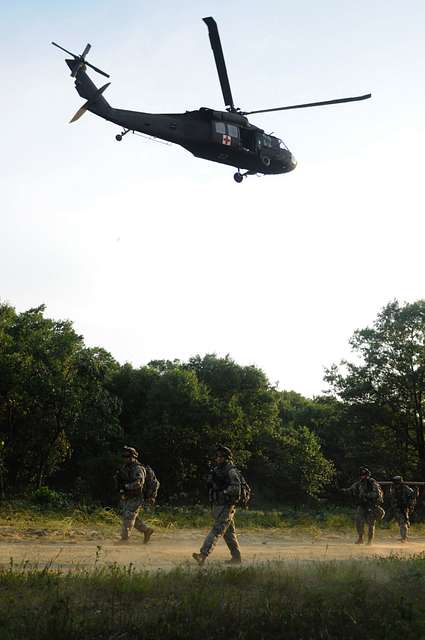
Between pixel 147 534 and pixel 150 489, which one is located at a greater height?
pixel 150 489

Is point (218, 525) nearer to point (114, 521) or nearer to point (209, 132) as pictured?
point (114, 521)

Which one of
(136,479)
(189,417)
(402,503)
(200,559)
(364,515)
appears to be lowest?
Answer: (200,559)

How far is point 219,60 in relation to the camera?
21.3 metres

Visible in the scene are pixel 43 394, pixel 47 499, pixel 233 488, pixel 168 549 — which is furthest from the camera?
pixel 43 394

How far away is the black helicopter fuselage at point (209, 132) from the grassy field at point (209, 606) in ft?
46.0

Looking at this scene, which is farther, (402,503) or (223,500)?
(402,503)

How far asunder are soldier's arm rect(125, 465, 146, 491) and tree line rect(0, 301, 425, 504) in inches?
862

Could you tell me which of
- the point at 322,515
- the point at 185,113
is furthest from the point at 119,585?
the point at 322,515

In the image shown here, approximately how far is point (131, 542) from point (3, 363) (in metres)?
23.5

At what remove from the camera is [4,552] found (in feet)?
42.2

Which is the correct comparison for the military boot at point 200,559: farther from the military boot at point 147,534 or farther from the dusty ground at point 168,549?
the military boot at point 147,534

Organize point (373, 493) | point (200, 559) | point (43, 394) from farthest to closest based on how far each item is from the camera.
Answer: point (43, 394) → point (373, 493) → point (200, 559)

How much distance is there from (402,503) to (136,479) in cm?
1080

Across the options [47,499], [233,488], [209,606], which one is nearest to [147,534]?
[233,488]
